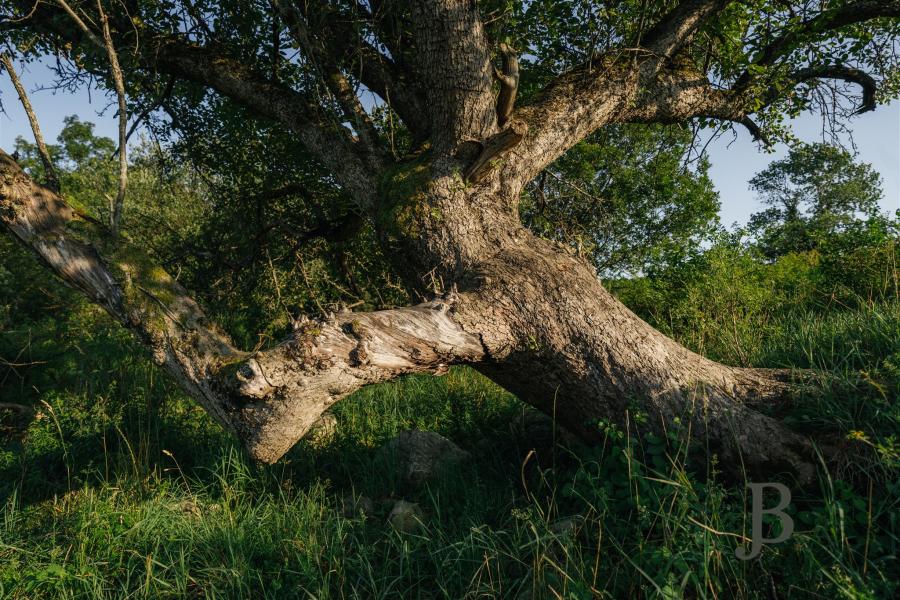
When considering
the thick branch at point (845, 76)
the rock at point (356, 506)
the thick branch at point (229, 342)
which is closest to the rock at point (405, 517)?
the rock at point (356, 506)

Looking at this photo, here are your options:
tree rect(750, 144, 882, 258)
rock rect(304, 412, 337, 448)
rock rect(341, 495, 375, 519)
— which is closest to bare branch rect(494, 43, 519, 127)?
rock rect(304, 412, 337, 448)

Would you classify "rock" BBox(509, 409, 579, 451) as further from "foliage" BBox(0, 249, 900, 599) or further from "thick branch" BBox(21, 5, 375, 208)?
"thick branch" BBox(21, 5, 375, 208)

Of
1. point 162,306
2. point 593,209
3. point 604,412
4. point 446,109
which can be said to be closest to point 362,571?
point 604,412

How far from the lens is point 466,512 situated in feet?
10.7

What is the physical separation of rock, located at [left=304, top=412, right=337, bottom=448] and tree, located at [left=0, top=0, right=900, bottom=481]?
4.72 feet

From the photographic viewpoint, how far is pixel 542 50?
6.21 m

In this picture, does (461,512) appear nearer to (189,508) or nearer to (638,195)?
(189,508)

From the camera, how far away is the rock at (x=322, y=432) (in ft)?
14.8

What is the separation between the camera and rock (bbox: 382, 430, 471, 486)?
12.8 ft

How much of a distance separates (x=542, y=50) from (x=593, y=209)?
12.5 feet

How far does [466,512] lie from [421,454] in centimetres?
87

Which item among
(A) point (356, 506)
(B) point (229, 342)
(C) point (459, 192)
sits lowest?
(A) point (356, 506)

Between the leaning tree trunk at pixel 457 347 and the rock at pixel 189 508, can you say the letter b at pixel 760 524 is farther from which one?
the rock at pixel 189 508

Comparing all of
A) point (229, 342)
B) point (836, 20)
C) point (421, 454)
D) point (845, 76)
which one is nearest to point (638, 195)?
point (845, 76)
